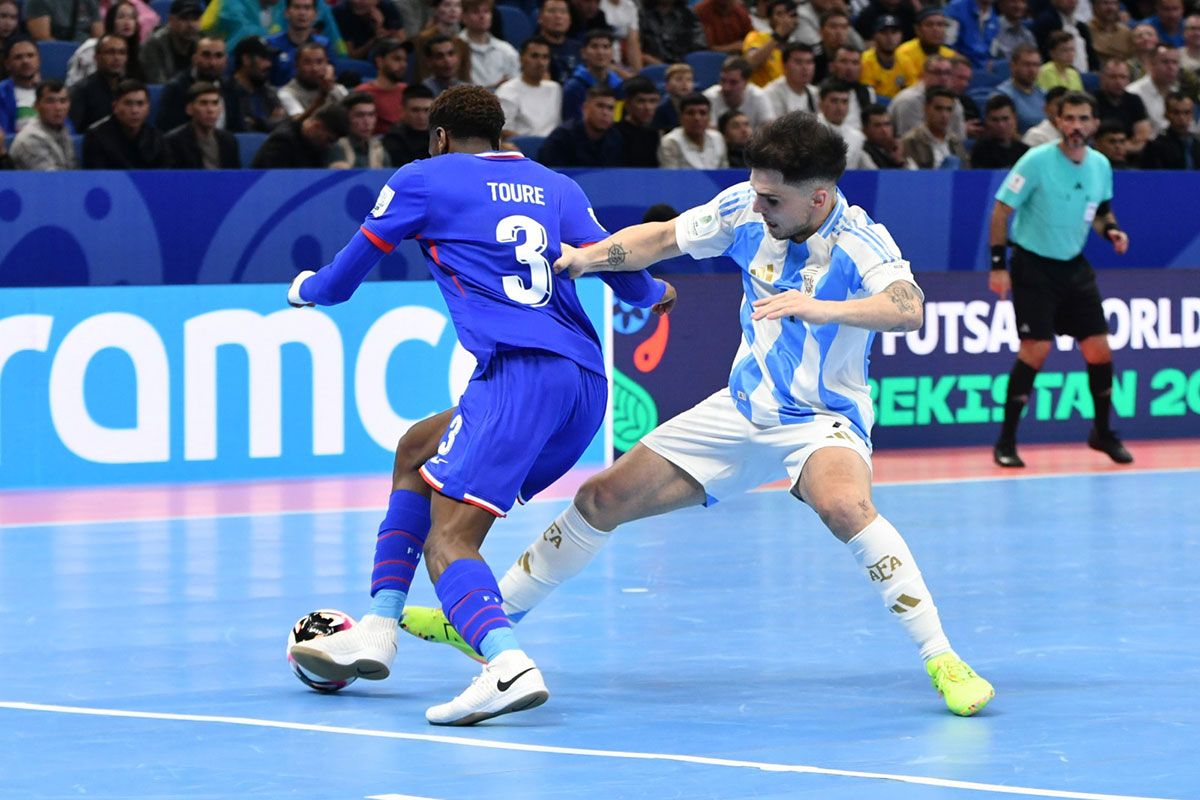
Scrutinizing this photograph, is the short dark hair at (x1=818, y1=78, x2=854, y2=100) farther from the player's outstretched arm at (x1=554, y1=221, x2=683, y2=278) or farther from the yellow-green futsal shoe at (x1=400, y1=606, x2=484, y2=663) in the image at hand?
the yellow-green futsal shoe at (x1=400, y1=606, x2=484, y2=663)

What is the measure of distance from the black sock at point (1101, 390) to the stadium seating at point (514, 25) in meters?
5.37

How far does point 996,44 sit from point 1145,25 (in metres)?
1.43

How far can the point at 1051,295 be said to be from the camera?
1375 centimetres

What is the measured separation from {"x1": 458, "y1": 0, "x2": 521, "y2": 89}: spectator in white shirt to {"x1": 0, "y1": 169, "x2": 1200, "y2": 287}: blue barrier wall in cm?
215

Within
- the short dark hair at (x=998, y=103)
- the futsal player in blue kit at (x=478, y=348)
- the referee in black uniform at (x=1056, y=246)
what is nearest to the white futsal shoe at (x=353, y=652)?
the futsal player in blue kit at (x=478, y=348)

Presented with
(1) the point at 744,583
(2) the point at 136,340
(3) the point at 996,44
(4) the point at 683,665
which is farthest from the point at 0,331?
(3) the point at 996,44

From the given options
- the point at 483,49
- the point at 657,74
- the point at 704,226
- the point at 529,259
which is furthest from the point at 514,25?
the point at 529,259

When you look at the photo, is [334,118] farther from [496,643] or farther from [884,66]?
[496,643]

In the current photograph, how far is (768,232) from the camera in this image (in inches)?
257

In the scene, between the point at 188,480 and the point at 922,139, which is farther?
the point at 922,139

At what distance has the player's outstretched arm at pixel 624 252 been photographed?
638 centimetres

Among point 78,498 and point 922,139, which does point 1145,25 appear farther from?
point 78,498

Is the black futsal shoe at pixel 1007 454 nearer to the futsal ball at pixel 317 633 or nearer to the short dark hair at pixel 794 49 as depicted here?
the short dark hair at pixel 794 49

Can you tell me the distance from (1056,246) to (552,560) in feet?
25.4
